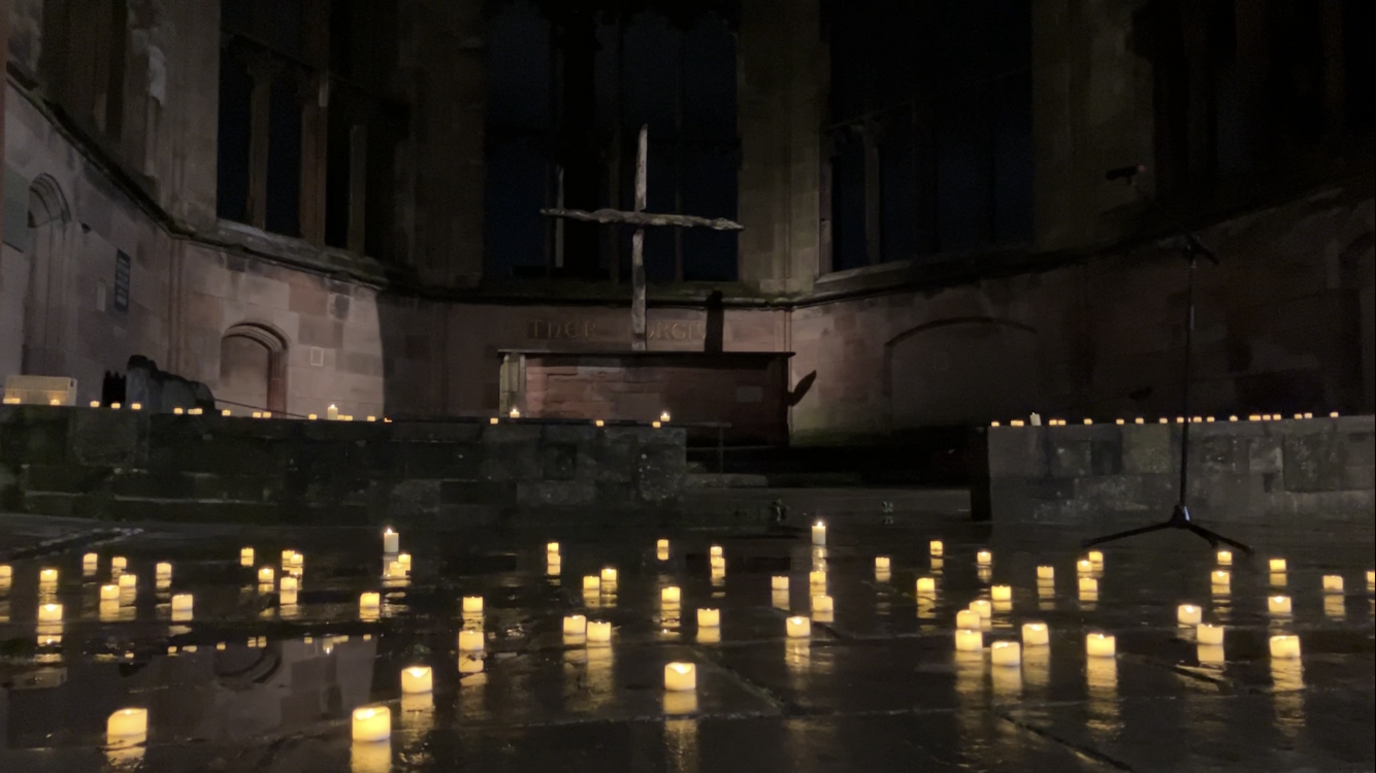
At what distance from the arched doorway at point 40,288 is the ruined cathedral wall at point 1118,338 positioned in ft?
36.6

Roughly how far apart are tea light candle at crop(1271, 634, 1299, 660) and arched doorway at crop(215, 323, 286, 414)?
14.2 meters

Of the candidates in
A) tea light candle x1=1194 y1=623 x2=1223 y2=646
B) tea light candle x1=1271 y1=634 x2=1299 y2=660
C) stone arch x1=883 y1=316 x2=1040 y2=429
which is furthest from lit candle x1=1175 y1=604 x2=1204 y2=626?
stone arch x1=883 y1=316 x2=1040 y2=429

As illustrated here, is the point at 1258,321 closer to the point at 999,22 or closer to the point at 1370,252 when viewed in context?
the point at 1370,252

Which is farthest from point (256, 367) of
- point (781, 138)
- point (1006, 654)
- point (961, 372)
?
point (1006, 654)

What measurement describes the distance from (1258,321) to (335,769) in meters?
12.6

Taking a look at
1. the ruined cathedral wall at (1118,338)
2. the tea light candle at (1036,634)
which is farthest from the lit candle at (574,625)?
the ruined cathedral wall at (1118,338)

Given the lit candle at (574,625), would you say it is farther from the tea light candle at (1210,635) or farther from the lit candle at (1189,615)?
the lit candle at (1189,615)

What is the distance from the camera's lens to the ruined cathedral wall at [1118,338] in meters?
11.2

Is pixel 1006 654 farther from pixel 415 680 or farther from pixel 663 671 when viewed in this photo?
pixel 415 680

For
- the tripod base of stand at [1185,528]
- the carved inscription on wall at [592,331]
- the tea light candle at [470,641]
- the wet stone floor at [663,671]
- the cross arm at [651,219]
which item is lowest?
the wet stone floor at [663,671]

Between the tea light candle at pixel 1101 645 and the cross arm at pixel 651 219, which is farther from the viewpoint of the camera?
the cross arm at pixel 651 219

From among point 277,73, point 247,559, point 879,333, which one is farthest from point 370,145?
point 247,559

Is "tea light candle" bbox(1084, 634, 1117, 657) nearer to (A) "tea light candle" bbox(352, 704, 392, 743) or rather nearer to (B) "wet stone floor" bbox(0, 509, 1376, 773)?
(B) "wet stone floor" bbox(0, 509, 1376, 773)

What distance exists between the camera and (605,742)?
6.95ft
